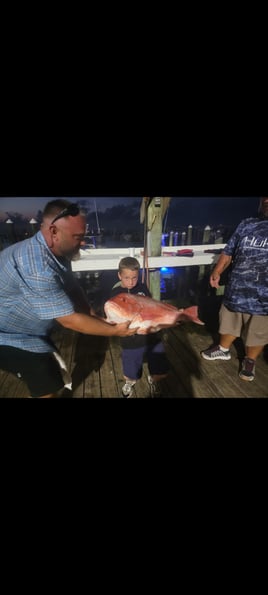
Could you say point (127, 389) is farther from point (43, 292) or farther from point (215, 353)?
point (43, 292)

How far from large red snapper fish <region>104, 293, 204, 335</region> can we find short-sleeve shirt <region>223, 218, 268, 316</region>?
421 mm

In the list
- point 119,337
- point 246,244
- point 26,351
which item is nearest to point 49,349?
point 26,351

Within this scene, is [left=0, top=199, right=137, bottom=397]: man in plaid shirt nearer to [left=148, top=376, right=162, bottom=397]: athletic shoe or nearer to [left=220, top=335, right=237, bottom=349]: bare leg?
[left=148, top=376, right=162, bottom=397]: athletic shoe

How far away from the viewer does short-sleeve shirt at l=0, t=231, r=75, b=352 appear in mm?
1457

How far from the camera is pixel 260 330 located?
80.9 inches

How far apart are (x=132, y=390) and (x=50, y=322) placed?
100cm

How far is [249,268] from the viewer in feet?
6.22

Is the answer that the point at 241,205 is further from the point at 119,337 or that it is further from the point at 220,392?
the point at 220,392

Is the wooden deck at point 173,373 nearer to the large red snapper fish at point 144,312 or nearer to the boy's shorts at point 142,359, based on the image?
the boy's shorts at point 142,359

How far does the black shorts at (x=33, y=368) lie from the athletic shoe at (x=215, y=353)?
146 centimetres

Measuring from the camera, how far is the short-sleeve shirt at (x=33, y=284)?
1.46 metres

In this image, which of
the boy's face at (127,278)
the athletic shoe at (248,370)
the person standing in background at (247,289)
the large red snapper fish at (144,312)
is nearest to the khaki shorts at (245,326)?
the person standing in background at (247,289)

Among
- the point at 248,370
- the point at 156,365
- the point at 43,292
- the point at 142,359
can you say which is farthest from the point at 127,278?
the point at 248,370

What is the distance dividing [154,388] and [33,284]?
4.68ft
